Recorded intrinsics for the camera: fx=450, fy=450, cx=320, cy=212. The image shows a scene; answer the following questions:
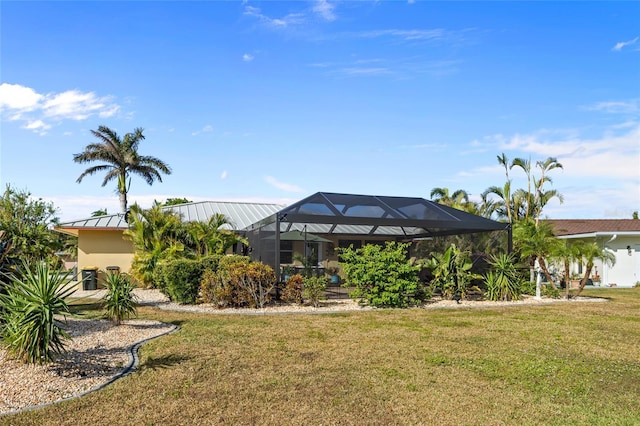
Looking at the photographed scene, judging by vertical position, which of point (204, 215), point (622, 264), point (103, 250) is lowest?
point (622, 264)

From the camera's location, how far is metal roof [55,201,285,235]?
65.9 feet

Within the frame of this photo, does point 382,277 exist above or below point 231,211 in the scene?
below

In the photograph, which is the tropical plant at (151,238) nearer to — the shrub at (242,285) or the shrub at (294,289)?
the shrub at (242,285)

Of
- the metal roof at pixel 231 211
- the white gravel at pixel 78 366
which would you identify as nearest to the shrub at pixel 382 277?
the white gravel at pixel 78 366

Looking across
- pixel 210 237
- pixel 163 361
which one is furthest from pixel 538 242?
pixel 163 361

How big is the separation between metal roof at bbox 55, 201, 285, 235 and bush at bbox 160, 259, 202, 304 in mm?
8196

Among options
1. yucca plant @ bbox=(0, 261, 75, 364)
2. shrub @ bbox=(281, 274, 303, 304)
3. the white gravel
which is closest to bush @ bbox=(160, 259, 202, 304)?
shrub @ bbox=(281, 274, 303, 304)

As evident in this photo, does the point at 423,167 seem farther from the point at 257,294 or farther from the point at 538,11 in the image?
the point at 257,294

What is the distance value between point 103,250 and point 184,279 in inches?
358

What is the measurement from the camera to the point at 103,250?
67.0 feet

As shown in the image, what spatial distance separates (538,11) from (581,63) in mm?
3023

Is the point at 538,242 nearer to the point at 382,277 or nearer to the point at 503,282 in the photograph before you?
the point at 503,282

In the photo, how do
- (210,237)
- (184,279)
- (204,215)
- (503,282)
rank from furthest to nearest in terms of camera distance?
(204,215) → (210,237) → (503,282) → (184,279)

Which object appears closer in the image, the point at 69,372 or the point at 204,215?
the point at 69,372
